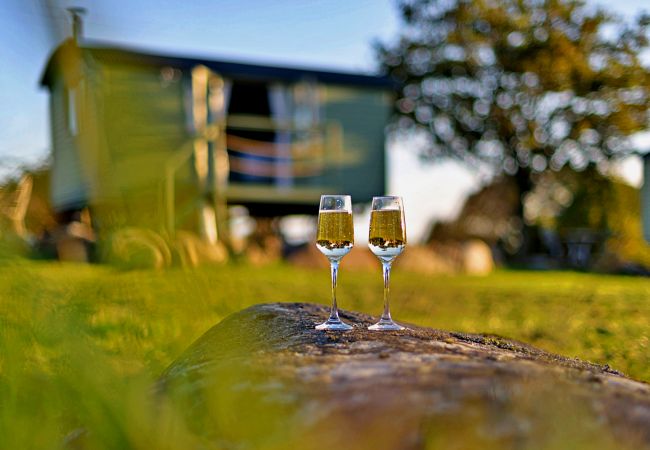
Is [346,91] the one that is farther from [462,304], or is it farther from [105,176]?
[105,176]

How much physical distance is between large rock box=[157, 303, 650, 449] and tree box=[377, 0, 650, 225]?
24.0 metres

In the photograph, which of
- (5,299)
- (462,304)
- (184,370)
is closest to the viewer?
(5,299)

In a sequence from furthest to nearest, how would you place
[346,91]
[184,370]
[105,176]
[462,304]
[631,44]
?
[631,44]
[346,91]
[462,304]
[184,370]
[105,176]

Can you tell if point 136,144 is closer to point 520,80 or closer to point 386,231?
point 386,231

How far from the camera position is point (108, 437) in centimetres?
80

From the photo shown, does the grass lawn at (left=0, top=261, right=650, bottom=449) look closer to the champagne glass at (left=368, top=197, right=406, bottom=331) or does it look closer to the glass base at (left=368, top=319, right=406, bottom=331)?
the glass base at (left=368, top=319, right=406, bottom=331)

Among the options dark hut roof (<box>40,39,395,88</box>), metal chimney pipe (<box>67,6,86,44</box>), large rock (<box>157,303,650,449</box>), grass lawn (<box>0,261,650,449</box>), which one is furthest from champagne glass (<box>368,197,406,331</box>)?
dark hut roof (<box>40,39,395,88</box>)

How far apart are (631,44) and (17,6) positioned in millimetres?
26049

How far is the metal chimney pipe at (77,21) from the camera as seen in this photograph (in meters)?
0.48

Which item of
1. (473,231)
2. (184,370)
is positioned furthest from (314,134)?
(184,370)

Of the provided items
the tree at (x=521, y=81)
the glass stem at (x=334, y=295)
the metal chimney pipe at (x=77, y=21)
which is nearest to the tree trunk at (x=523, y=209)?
the tree at (x=521, y=81)

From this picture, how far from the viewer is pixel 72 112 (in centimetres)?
58

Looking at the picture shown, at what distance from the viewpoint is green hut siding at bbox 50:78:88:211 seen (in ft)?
1.98

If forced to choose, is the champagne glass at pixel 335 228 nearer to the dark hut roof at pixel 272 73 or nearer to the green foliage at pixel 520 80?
the dark hut roof at pixel 272 73
